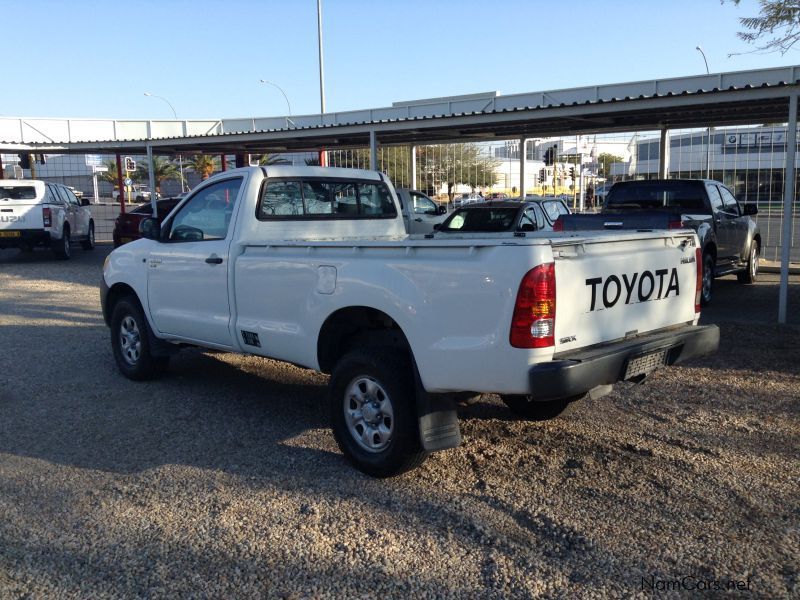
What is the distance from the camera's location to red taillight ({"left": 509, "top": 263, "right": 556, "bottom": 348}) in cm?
381

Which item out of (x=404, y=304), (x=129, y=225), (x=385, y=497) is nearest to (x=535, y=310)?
(x=404, y=304)

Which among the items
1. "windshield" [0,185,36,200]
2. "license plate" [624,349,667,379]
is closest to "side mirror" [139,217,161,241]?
"license plate" [624,349,667,379]

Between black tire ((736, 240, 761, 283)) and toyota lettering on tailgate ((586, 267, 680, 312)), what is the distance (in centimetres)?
950

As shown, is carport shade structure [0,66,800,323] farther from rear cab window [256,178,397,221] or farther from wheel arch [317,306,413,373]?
wheel arch [317,306,413,373]

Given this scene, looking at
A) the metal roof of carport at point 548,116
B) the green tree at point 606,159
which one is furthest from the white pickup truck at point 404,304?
the green tree at point 606,159

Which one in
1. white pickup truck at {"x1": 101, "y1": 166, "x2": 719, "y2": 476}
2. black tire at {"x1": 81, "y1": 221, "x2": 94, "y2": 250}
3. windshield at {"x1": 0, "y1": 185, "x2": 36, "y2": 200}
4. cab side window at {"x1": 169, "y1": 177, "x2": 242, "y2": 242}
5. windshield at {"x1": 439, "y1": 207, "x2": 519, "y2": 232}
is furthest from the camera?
black tire at {"x1": 81, "y1": 221, "x2": 94, "y2": 250}

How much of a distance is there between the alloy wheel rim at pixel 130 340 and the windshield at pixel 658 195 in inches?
313

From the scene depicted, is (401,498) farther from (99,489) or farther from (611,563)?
(99,489)

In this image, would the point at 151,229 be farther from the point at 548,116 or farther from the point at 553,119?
the point at 553,119

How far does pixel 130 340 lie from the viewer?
710cm

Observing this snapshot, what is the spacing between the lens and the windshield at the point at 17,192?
17.7 meters

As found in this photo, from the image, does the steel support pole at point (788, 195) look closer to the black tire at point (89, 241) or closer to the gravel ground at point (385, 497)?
the gravel ground at point (385, 497)

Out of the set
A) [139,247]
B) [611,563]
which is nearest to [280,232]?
[139,247]

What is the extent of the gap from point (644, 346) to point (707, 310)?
278 inches
